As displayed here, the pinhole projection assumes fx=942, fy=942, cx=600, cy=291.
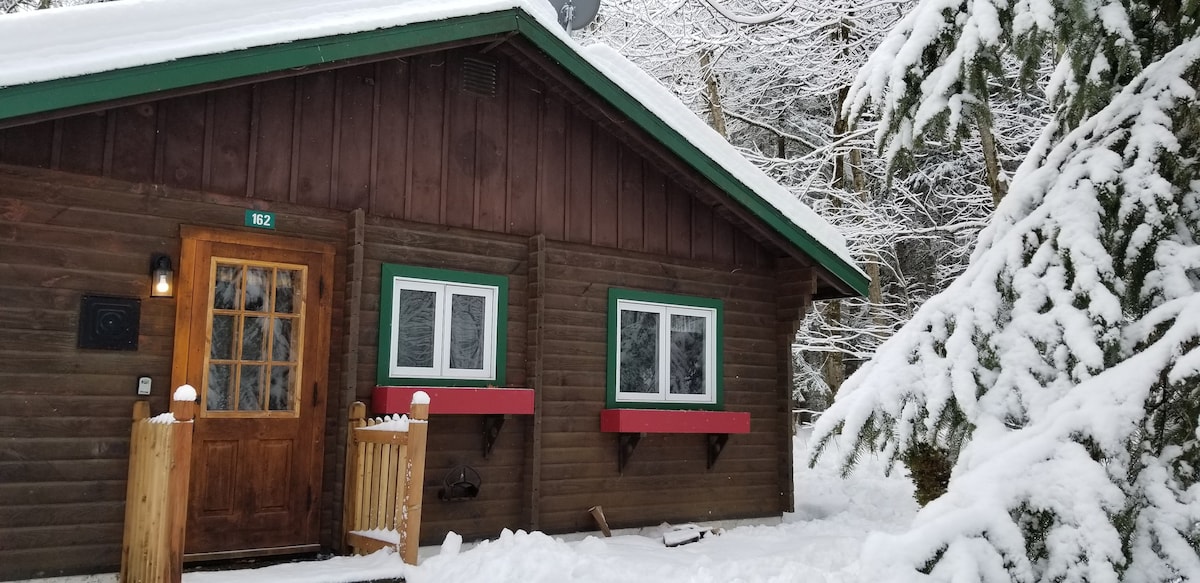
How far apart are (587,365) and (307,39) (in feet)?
12.1

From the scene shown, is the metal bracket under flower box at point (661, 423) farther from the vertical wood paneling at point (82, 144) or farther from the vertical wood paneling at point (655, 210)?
the vertical wood paneling at point (82, 144)

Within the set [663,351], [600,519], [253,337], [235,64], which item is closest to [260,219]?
[253,337]

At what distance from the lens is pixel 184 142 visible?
6641 millimetres

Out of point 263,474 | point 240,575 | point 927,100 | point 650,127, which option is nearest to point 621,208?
point 650,127

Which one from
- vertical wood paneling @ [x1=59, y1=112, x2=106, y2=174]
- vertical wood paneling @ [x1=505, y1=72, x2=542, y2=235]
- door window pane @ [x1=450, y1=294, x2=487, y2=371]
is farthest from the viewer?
vertical wood paneling @ [x1=505, y1=72, x2=542, y2=235]

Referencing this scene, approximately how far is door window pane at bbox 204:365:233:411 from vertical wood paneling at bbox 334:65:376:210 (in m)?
1.52

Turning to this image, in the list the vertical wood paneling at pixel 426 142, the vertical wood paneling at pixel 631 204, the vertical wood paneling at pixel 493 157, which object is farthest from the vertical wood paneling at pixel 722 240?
the vertical wood paneling at pixel 426 142

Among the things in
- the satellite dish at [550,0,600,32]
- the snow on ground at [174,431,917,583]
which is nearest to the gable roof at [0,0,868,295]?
the satellite dish at [550,0,600,32]

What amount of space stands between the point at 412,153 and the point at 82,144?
2.39 meters

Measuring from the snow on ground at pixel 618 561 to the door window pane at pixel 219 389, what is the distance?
3.80ft

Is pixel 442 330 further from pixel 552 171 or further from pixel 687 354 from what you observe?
pixel 687 354

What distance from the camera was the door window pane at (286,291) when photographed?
22.9 feet

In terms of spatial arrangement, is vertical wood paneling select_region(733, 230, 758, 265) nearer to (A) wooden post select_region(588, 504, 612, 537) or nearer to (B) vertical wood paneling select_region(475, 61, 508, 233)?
(B) vertical wood paneling select_region(475, 61, 508, 233)

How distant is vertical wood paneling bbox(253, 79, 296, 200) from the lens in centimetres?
695
